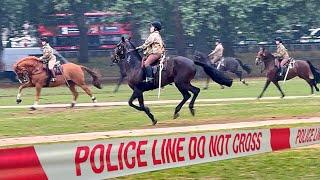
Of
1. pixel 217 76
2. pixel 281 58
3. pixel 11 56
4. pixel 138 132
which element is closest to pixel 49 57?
pixel 217 76

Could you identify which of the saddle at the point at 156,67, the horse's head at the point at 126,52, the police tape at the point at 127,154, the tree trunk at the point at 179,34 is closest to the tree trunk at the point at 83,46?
the tree trunk at the point at 179,34

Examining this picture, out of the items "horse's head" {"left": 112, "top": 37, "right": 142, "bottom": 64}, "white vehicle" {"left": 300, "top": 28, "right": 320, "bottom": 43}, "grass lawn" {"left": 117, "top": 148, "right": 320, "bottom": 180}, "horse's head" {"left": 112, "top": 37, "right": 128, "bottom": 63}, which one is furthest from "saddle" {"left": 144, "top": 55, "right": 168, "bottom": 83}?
"white vehicle" {"left": 300, "top": 28, "right": 320, "bottom": 43}

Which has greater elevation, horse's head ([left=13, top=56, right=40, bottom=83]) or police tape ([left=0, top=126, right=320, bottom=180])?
police tape ([left=0, top=126, right=320, bottom=180])

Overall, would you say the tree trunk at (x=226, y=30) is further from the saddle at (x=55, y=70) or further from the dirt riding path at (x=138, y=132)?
the dirt riding path at (x=138, y=132)

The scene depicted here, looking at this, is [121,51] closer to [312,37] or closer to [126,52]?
[126,52]

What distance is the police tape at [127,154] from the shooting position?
8.98 meters

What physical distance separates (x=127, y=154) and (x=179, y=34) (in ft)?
157

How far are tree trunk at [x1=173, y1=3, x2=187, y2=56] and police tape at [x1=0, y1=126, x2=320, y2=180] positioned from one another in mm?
43302

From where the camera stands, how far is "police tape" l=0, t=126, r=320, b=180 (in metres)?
8.98

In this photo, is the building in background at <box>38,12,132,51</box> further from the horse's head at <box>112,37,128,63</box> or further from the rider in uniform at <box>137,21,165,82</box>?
the rider in uniform at <box>137,21,165,82</box>

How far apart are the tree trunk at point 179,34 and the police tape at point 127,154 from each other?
43302mm

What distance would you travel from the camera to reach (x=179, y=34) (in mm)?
57906

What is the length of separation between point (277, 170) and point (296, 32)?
169 feet

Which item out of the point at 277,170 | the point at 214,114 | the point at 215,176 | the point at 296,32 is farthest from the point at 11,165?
the point at 296,32
